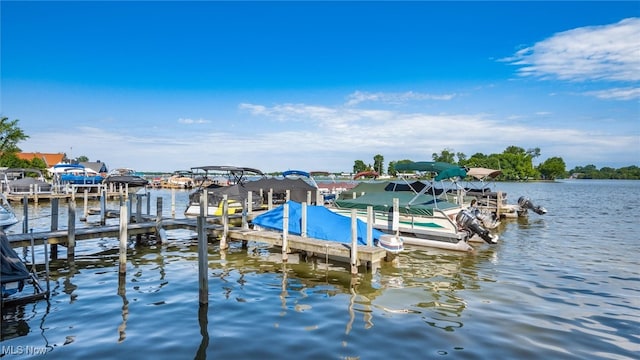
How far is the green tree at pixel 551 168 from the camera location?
148875 millimetres

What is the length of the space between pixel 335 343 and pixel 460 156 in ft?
494

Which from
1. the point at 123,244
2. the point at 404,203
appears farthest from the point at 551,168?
the point at 123,244

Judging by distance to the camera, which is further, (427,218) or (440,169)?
(440,169)

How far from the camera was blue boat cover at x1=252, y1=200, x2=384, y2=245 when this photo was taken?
42.9 ft

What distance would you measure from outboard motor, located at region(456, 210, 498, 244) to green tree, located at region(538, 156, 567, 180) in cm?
15368

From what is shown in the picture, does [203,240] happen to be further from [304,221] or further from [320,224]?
[320,224]

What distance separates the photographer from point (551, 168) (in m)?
149

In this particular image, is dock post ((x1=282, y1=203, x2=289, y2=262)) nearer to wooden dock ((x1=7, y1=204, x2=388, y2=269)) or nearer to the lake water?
wooden dock ((x1=7, y1=204, x2=388, y2=269))

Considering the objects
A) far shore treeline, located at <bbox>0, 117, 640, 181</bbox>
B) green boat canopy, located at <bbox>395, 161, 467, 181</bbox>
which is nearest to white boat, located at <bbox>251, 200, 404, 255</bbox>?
green boat canopy, located at <bbox>395, 161, 467, 181</bbox>

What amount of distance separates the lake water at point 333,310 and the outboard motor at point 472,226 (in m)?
1.56

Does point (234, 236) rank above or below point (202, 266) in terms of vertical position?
below

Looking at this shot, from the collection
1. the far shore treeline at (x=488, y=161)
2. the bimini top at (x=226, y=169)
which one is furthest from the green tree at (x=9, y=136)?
the bimini top at (x=226, y=169)

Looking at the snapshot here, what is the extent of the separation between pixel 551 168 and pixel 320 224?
160 metres

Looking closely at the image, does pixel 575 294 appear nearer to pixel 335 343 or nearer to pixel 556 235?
pixel 335 343
